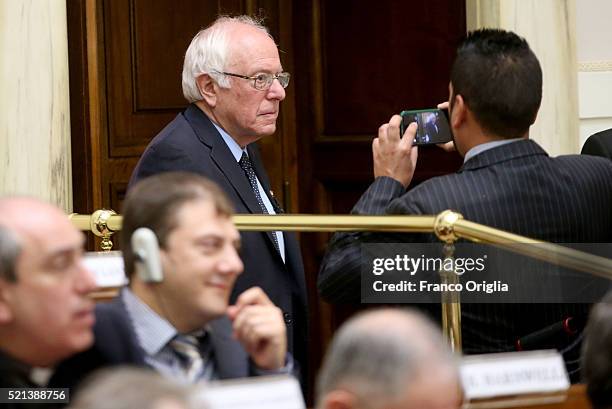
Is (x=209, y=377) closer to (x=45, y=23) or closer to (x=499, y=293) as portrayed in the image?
(x=499, y=293)

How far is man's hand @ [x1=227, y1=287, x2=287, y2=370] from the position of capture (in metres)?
3.17

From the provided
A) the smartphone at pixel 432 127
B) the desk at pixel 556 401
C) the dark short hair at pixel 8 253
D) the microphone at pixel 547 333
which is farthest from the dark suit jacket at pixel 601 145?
the dark short hair at pixel 8 253

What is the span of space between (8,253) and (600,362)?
119cm

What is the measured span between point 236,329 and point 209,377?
0.43 ft

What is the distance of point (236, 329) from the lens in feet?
10.4

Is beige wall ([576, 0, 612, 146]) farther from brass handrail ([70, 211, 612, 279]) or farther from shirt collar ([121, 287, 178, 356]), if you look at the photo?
shirt collar ([121, 287, 178, 356])

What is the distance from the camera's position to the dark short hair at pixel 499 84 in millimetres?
4082

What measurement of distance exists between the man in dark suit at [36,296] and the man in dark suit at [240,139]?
1.81 meters

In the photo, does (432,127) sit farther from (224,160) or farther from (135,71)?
(135,71)

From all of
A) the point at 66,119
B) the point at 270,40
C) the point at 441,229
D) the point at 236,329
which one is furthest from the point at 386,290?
the point at 66,119

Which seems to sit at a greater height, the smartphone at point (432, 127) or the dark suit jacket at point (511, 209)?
the smartphone at point (432, 127)

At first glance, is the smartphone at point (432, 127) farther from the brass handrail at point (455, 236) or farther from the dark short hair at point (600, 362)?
the dark short hair at point (600, 362)

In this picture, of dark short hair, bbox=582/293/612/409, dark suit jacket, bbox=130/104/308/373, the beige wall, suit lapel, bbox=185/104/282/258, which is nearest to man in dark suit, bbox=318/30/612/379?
dark suit jacket, bbox=130/104/308/373

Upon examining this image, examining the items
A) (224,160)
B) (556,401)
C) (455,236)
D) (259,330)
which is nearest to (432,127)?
(455,236)
